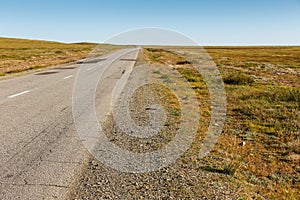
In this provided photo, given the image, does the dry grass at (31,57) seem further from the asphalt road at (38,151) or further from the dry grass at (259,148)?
the dry grass at (259,148)

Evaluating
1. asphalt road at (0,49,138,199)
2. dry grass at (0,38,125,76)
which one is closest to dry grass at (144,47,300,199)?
asphalt road at (0,49,138,199)

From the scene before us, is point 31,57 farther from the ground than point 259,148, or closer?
closer

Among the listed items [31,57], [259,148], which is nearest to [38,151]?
[259,148]

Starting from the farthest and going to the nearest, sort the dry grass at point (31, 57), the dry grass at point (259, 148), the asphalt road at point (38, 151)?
1. the dry grass at point (31, 57)
2. the dry grass at point (259, 148)
3. the asphalt road at point (38, 151)

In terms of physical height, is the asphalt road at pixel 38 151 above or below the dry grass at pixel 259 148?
above

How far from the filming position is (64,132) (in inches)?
225

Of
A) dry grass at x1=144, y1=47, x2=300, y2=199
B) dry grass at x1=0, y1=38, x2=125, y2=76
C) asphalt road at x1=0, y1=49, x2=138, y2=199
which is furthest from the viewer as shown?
dry grass at x1=0, y1=38, x2=125, y2=76

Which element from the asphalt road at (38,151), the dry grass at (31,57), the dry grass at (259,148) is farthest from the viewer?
the dry grass at (31,57)

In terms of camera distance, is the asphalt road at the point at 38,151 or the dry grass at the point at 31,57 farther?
the dry grass at the point at 31,57

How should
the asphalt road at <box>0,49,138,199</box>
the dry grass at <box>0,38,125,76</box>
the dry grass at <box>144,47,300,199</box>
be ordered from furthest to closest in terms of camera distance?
the dry grass at <box>0,38,125,76</box> → the dry grass at <box>144,47,300,199</box> → the asphalt road at <box>0,49,138,199</box>

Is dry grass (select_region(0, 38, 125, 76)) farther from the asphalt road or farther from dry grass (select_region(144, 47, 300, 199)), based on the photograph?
dry grass (select_region(144, 47, 300, 199))

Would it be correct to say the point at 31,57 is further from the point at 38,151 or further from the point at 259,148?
the point at 259,148

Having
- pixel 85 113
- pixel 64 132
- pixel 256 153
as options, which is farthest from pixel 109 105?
pixel 256 153

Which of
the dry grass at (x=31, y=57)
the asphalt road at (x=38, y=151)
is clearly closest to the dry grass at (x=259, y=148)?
the asphalt road at (x=38, y=151)
